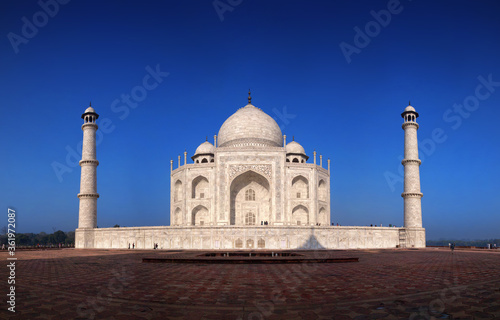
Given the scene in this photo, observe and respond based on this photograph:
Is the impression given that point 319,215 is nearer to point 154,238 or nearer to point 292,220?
point 292,220

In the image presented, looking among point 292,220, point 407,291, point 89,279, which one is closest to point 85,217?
point 292,220

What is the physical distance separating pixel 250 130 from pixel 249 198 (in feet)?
22.3

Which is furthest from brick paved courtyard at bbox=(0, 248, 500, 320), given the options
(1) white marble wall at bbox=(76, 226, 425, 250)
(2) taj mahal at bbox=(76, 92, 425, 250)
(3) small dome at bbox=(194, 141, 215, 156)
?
(3) small dome at bbox=(194, 141, 215, 156)

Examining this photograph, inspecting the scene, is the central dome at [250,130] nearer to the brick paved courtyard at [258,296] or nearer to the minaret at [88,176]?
the minaret at [88,176]

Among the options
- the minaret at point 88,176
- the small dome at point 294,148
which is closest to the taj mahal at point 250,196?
the minaret at point 88,176

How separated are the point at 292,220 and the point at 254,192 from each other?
404 cm

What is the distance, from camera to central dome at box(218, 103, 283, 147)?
36375mm

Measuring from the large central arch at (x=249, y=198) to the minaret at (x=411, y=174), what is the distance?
11.2m

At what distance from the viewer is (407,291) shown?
673 cm

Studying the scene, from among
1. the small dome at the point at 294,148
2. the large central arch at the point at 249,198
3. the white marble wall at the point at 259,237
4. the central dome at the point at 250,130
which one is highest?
the central dome at the point at 250,130

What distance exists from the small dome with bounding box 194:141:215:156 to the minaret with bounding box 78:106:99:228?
10.2 metres

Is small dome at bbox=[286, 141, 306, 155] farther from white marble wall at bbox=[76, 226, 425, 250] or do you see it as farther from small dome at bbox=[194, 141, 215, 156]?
white marble wall at bbox=[76, 226, 425, 250]

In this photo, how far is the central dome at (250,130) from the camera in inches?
1432

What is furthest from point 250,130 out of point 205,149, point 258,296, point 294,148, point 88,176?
point 258,296
